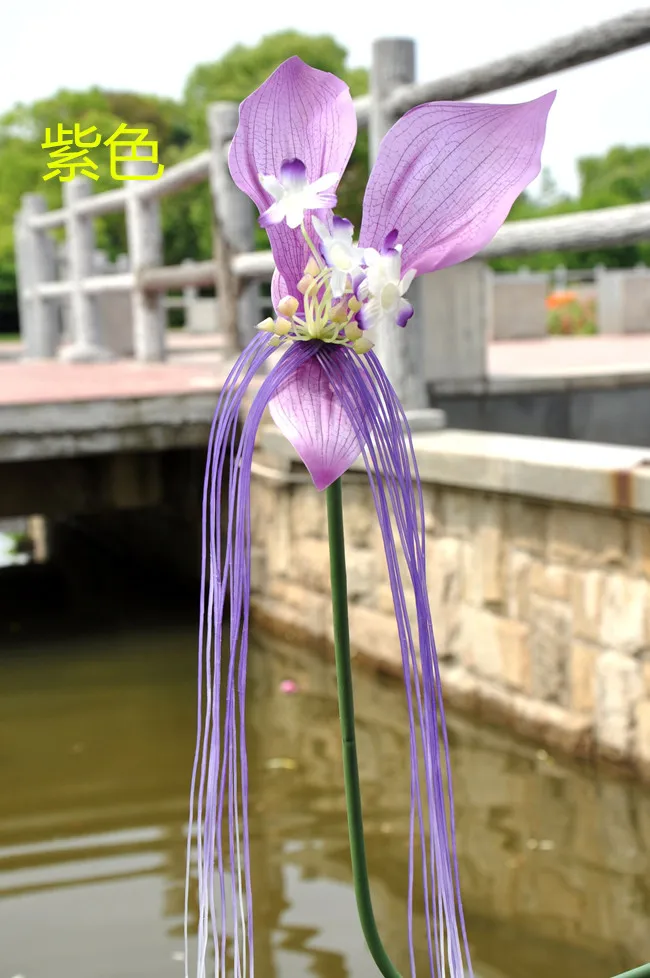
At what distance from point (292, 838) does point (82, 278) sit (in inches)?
231

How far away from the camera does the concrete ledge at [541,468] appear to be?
286 cm

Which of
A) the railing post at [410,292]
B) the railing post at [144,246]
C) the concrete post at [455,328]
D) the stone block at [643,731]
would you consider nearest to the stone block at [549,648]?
the stone block at [643,731]

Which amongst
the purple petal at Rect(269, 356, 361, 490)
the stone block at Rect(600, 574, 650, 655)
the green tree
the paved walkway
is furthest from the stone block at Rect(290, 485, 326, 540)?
the green tree

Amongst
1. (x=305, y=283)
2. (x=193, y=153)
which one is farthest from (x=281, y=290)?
(x=193, y=153)

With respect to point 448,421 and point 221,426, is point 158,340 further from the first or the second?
point 221,426

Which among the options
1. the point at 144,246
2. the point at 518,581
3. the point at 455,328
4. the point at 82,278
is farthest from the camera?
the point at 82,278

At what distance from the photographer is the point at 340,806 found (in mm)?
3016

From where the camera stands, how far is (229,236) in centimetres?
497

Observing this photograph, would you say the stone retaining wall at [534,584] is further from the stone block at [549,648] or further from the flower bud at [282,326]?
the flower bud at [282,326]

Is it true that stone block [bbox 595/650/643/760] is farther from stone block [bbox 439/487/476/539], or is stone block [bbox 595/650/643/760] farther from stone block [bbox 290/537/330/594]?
stone block [bbox 290/537/330/594]

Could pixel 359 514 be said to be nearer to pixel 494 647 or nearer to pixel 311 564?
pixel 311 564

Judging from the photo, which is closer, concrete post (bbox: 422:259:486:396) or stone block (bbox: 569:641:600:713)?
stone block (bbox: 569:641:600:713)

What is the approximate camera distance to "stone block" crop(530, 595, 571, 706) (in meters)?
3.15

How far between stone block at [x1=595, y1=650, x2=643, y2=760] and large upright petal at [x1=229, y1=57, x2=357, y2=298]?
2.56m
